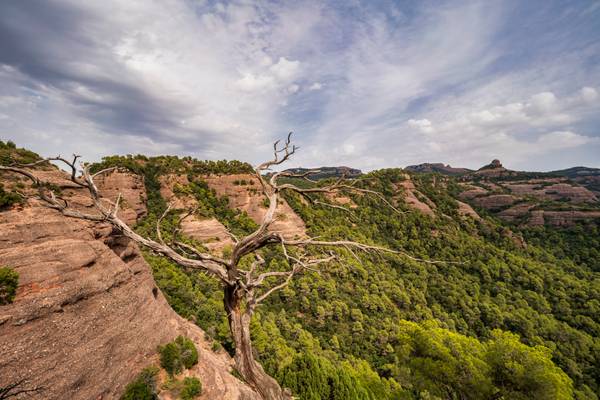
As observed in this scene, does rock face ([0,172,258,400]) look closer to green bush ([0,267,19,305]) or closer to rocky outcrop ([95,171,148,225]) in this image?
green bush ([0,267,19,305])

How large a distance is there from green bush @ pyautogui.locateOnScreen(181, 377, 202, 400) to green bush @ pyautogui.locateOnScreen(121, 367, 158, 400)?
111 cm

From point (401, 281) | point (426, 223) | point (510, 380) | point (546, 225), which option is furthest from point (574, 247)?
point (510, 380)

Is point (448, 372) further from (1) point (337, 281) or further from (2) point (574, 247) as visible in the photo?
(2) point (574, 247)

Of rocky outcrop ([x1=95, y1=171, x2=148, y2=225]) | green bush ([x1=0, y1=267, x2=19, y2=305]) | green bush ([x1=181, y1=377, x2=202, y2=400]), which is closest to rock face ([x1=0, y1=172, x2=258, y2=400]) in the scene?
green bush ([x1=0, y1=267, x2=19, y2=305])

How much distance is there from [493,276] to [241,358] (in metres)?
71.6

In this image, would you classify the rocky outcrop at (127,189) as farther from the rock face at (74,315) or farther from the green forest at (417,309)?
the rock face at (74,315)

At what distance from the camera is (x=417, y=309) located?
46.2 m

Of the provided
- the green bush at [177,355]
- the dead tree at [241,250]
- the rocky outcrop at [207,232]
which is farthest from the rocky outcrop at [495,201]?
the dead tree at [241,250]

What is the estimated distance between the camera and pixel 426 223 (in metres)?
70.8

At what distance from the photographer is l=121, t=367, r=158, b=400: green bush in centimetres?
963

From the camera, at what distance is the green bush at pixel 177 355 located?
11703mm

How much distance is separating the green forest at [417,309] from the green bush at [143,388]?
8726mm

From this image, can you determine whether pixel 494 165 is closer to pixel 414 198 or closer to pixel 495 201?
pixel 495 201

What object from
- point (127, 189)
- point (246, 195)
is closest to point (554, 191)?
point (246, 195)
